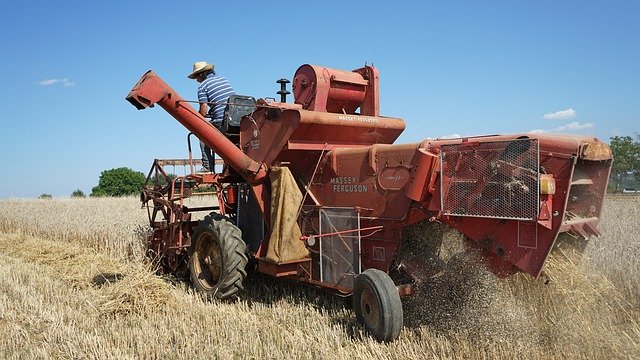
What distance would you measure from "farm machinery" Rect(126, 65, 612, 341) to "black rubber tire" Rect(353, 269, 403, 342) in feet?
0.03

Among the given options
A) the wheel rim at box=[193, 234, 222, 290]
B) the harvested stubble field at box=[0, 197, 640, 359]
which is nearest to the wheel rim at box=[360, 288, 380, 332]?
the harvested stubble field at box=[0, 197, 640, 359]

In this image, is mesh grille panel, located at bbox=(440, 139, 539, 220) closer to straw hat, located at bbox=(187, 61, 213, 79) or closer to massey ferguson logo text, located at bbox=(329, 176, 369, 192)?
massey ferguson logo text, located at bbox=(329, 176, 369, 192)

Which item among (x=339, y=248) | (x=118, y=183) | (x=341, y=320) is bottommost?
(x=118, y=183)

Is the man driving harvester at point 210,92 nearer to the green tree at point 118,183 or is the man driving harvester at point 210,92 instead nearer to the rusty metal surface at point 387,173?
the rusty metal surface at point 387,173

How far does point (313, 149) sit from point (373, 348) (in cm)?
234

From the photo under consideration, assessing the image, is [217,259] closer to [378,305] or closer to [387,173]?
[387,173]

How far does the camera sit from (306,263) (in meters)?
5.54

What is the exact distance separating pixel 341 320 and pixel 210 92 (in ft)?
11.8

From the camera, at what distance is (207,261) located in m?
6.34

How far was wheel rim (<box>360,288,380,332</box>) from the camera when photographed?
4.18 metres

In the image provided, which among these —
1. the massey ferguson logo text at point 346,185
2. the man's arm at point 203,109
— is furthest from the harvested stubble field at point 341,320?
the man's arm at point 203,109

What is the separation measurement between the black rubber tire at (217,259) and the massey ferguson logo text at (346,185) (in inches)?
51.3

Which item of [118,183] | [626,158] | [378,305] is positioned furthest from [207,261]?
[626,158]

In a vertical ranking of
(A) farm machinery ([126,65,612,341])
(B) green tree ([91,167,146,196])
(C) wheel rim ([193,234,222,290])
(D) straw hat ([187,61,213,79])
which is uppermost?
(D) straw hat ([187,61,213,79])
